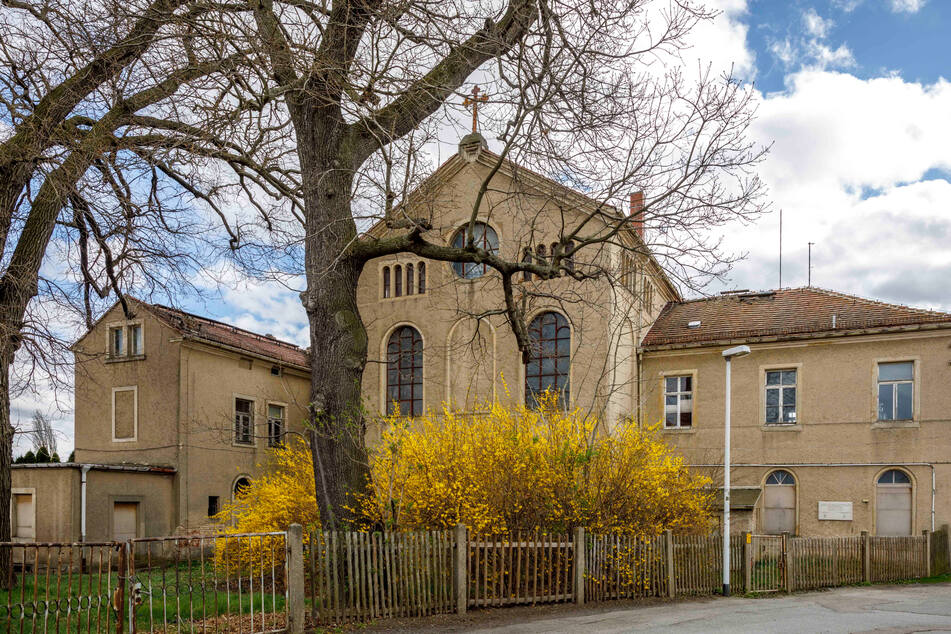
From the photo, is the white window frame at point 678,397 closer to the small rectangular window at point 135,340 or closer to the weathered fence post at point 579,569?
the weathered fence post at point 579,569

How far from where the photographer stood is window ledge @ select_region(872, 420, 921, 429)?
78.8 feet

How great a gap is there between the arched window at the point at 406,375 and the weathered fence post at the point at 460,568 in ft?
49.4

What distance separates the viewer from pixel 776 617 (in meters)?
13.3

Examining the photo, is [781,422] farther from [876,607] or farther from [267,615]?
[267,615]

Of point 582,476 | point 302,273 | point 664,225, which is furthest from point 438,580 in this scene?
point 664,225

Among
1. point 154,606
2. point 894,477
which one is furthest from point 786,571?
point 154,606

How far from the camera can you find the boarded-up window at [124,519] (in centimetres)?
2484

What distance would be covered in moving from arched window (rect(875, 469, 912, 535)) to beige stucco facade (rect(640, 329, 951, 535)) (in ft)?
0.41

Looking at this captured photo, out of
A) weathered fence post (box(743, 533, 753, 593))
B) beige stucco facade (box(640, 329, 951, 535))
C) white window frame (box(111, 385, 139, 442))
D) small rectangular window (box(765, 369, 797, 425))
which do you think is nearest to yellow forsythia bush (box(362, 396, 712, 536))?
weathered fence post (box(743, 533, 753, 593))

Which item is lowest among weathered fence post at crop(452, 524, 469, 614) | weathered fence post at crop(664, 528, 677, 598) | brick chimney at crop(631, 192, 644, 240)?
weathered fence post at crop(664, 528, 677, 598)

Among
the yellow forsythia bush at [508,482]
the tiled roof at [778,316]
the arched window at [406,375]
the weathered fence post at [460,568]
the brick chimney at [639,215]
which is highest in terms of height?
the brick chimney at [639,215]

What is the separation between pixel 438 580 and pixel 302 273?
5275 mm

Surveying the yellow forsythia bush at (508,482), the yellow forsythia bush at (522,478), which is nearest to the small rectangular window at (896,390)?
the yellow forsythia bush at (508,482)

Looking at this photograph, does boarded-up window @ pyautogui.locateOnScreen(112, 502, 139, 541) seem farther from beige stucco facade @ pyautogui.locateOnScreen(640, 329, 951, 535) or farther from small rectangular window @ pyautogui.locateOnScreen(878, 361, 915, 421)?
small rectangular window @ pyautogui.locateOnScreen(878, 361, 915, 421)
